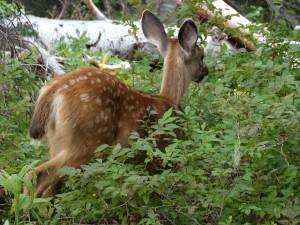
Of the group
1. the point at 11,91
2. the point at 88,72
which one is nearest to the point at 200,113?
the point at 88,72

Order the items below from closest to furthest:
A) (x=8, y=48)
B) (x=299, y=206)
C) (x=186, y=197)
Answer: (x=299, y=206), (x=186, y=197), (x=8, y=48)

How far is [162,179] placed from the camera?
4.72 meters

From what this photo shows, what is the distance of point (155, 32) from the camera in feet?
25.3

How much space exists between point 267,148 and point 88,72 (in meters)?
1.78

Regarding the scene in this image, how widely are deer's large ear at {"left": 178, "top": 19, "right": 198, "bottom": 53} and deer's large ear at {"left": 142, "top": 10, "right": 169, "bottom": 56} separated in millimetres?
196

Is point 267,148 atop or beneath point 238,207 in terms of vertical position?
atop

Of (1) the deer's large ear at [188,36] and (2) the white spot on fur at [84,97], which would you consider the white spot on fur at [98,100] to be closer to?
(2) the white spot on fur at [84,97]

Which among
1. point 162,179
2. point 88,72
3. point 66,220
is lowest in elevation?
point 66,220

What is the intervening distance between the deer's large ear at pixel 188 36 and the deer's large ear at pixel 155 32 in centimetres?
20

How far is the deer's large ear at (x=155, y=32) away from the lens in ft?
25.1

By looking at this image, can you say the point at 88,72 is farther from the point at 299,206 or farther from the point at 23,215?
the point at 299,206

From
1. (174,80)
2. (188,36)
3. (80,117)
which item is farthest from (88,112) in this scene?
(188,36)

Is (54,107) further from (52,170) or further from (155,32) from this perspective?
(155,32)

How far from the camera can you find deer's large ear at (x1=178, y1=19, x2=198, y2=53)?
7336 millimetres
